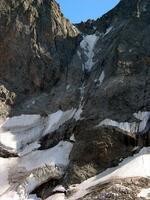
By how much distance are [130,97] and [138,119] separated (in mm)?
2662

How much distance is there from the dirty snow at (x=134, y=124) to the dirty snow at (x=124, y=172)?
2.35 metres

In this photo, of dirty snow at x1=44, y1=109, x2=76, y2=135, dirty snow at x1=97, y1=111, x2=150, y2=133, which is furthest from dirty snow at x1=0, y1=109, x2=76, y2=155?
dirty snow at x1=97, y1=111, x2=150, y2=133

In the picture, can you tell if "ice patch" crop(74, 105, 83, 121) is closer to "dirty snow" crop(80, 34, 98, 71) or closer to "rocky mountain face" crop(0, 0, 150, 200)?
"rocky mountain face" crop(0, 0, 150, 200)

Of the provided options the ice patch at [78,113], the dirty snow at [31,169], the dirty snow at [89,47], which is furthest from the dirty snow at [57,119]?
the dirty snow at [89,47]

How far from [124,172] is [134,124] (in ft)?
18.3

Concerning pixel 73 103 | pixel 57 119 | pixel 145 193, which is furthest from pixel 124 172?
pixel 73 103

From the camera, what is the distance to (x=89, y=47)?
48.1 meters

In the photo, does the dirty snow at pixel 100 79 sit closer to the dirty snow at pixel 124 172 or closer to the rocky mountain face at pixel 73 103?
the rocky mountain face at pixel 73 103

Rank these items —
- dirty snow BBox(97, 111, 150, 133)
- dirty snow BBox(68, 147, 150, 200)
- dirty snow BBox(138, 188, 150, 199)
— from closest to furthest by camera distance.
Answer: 1. dirty snow BBox(138, 188, 150, 199)
2. dirty snow BBox(68, 147, 150, 200)
3. dirty snow BBox(97, 111, 150, 133)

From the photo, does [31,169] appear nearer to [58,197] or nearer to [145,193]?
[58,197]

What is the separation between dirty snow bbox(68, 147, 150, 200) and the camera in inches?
1134

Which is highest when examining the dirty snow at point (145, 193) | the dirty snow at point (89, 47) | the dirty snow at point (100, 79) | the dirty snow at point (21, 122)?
the dirty snow at point (89, 47)

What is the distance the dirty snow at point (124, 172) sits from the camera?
2880 centimetres

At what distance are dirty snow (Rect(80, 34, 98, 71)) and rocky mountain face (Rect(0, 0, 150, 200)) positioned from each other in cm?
9
